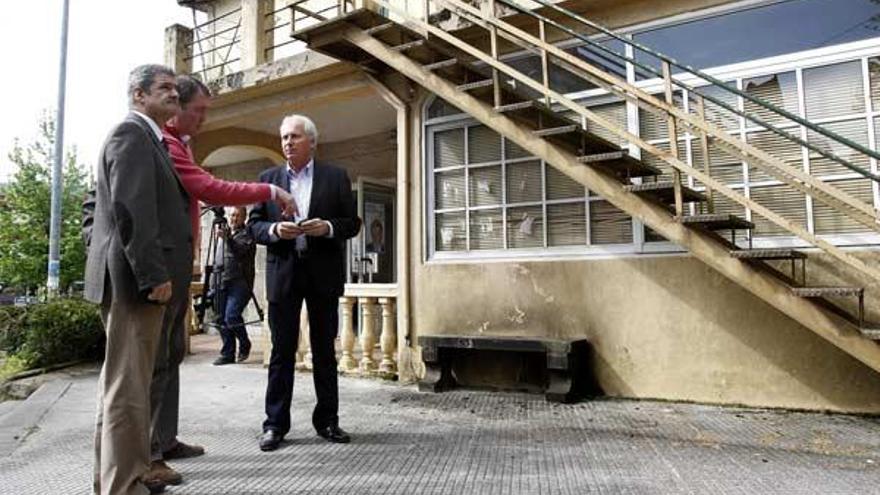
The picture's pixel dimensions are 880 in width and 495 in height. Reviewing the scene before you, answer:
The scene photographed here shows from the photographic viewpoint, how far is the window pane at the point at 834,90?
429 centimetres

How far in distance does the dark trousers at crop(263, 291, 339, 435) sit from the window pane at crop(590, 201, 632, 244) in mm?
2429

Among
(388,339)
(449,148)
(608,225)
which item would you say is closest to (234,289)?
(388,339)

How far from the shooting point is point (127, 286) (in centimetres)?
241

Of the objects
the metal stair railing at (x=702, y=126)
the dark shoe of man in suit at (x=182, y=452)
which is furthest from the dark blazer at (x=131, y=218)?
the metal stair railing at (x=702, y=126)

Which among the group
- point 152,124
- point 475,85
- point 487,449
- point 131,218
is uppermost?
point 475,85

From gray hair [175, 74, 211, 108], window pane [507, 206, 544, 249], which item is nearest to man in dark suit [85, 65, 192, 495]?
gray hair [175, 74, 211, 108]

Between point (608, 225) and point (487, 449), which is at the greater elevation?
point (608, 225)

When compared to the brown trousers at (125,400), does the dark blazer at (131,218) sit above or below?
above

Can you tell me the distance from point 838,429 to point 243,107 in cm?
635

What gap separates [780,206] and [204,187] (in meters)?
3.91

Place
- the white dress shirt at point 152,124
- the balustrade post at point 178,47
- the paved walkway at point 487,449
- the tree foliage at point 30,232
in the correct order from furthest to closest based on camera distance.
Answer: the tree foliage at point 30,232
the balustrade post at point 178,47
the paved walkway at point 487,449
the white dress shirt at point 152,124

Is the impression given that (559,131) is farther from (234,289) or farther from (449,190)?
(234,289)

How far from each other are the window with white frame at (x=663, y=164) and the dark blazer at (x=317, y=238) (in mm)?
2156

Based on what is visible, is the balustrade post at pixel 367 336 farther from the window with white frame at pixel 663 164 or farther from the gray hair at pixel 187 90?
the gray hair at pixel 187 90
